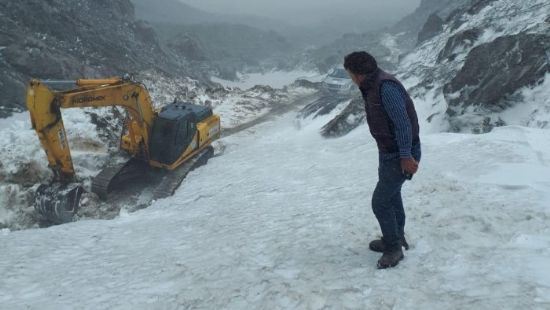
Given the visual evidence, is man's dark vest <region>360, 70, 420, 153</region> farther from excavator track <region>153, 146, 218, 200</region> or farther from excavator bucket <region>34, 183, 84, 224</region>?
excavator track <region>153, 146, 218, 200</region>

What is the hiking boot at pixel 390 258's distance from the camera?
5063 millimetres

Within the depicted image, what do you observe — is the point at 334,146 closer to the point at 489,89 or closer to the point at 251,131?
the point at 489,89

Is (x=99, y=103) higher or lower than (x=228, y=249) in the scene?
higher

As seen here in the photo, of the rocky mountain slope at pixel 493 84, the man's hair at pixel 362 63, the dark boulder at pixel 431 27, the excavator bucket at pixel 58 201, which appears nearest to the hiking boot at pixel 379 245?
the man's hair at pixel 362 63

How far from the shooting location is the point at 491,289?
14.6 feet

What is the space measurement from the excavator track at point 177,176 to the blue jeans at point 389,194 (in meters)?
7.04

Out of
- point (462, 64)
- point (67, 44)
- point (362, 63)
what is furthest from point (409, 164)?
point (67, 44)

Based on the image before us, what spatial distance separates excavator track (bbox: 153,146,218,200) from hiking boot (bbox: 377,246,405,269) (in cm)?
697

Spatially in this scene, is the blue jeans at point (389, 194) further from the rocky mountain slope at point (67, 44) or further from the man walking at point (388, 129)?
the rocky mountain slope at point (67, 44)

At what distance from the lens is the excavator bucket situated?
962cm

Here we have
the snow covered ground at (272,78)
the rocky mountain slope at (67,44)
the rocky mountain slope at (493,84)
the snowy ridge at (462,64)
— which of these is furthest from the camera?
the snow covered ground at (272,78)

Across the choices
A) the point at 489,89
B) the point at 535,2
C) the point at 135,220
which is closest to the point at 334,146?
the point at 489,89

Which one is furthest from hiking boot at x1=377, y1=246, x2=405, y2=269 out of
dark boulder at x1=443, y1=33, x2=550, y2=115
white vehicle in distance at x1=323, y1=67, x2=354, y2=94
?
white vehicle in distance at x1=323, y1=67, x2=354, y2=94

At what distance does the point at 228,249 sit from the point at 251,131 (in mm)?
12932
